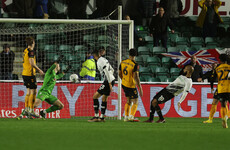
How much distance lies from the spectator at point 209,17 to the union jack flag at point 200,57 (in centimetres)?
171

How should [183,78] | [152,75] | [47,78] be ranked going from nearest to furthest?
[183,78]
[47,78]
[152,75]

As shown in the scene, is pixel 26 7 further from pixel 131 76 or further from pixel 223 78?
pixel 223 78

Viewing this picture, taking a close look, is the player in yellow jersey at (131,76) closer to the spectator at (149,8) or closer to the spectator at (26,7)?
the spectator at (149,8)

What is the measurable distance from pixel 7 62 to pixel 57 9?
18.1ft

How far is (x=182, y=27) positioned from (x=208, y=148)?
14.4 meters

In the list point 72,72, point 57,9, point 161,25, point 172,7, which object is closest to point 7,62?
point 72,72

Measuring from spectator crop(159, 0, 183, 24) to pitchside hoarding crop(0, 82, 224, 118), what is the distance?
162 inches

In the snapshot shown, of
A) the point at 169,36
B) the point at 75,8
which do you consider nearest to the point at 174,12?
the point at 169,36

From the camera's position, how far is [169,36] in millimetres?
19672

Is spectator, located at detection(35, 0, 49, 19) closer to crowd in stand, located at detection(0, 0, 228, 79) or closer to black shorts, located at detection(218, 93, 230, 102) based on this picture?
crowd in stand, located at detection(0, 0, 228, 79)

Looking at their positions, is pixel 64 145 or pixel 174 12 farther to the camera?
pixel 174 12

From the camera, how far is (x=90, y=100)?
15312mm

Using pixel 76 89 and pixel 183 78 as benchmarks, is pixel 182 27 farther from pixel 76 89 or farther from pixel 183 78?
pixel 183 78

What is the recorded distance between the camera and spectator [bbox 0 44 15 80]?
51.6ft
